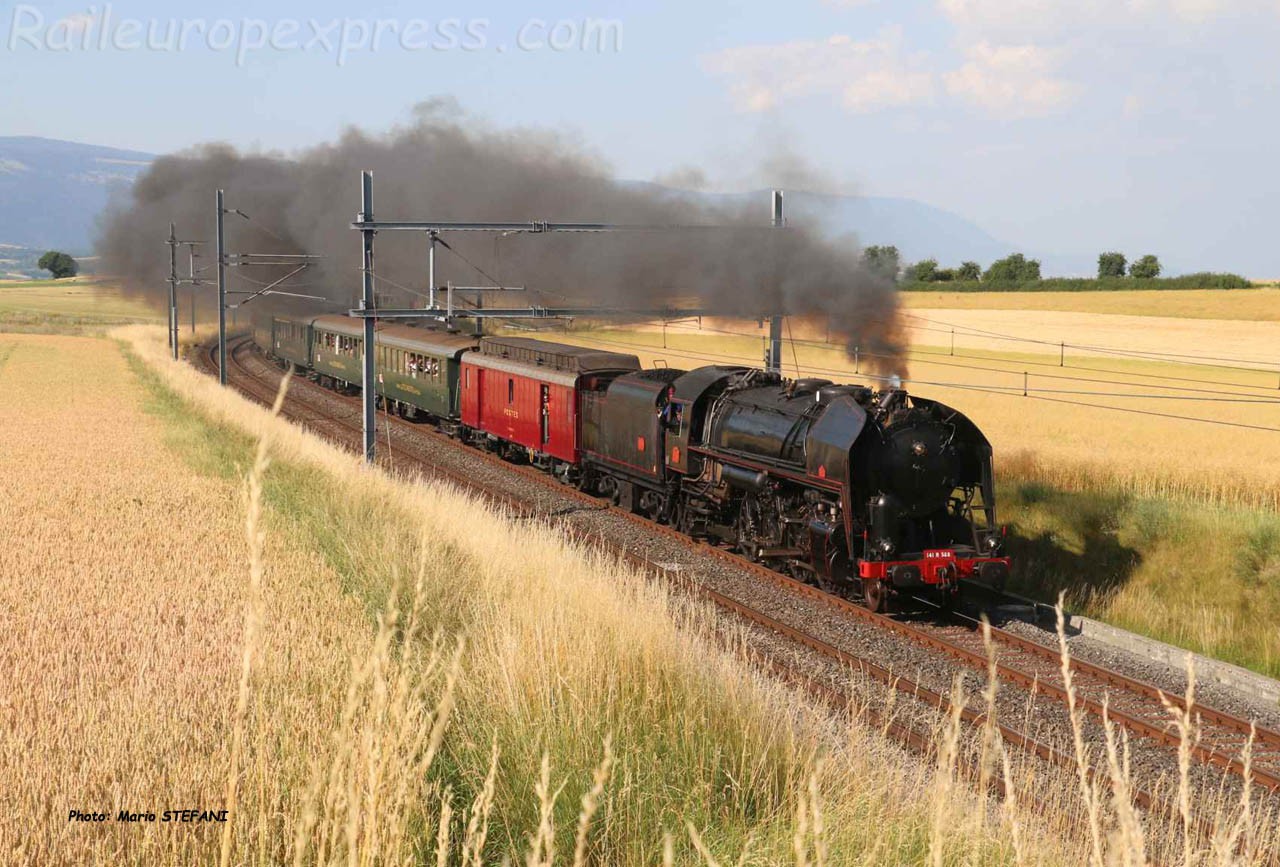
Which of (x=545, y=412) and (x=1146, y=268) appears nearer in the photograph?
(x=545, y=412)

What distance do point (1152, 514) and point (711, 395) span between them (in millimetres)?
6843

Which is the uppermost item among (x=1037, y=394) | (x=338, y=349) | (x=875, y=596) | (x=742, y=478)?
(x=338, y=349)

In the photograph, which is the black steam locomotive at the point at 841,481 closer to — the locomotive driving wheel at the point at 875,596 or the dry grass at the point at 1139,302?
the locomotive driving wheel at the point at 875,596

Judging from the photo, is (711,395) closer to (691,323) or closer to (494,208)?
(494,208)

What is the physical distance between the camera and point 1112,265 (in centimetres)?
10600

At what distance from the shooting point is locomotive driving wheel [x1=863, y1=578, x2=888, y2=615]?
14.7m

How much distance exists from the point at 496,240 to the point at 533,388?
616 inches

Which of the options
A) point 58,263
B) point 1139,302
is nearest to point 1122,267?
point 1139,302

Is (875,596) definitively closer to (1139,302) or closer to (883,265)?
(883,265)

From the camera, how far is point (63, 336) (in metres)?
76.0

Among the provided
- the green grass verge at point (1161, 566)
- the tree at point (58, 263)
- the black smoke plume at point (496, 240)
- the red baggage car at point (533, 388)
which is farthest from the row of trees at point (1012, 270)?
the tree at point (58, 263)

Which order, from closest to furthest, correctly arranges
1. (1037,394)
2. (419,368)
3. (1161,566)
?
1. (1161,566)
2. (419,368)
3. (1037,394)

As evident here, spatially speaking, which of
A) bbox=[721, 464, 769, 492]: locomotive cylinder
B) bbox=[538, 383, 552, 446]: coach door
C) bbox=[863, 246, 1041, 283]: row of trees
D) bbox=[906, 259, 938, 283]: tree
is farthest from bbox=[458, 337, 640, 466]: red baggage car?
bbox=[906, 259, 938, 283]: tree

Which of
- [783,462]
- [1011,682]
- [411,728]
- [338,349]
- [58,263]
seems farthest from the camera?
[58,263]
